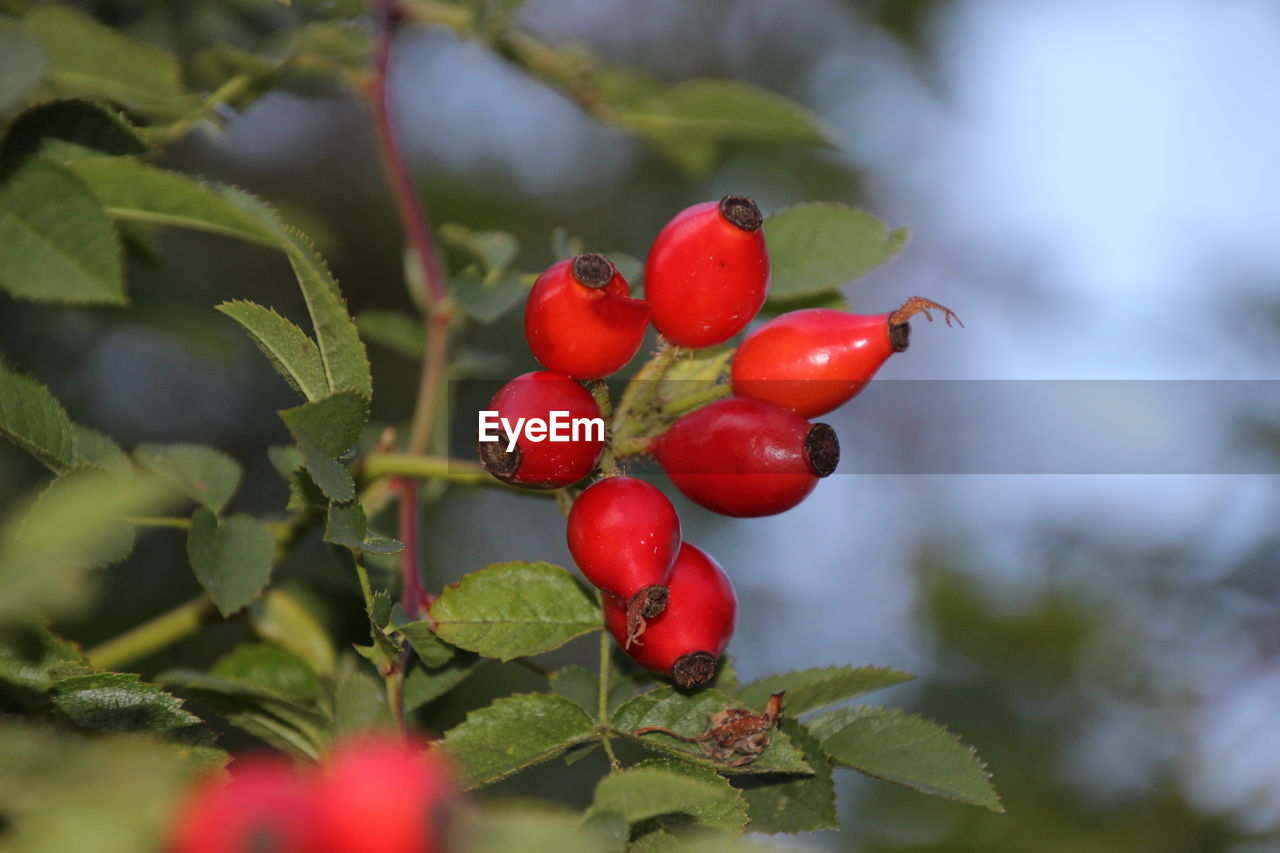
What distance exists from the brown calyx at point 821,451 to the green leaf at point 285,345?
2.07ft

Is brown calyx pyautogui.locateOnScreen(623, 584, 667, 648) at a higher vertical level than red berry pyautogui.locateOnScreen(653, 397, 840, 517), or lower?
lower

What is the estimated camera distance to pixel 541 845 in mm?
648

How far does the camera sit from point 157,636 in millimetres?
1806

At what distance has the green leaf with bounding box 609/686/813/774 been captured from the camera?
1372mm

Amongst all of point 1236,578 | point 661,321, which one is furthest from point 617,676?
point 1236,578

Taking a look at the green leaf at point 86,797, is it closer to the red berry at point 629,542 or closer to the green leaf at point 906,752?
the red berry at point 629,542

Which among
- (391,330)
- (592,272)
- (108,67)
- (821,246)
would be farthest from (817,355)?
(391,330)

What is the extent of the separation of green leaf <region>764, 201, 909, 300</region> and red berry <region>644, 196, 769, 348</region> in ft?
1.18

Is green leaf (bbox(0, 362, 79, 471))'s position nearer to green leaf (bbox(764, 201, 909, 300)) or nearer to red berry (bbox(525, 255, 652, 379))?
red berry (bbox(525, 255, 652, 379))

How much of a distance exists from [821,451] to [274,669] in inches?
42.7

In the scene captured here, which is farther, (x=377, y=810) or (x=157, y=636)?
(x=157, y=636)

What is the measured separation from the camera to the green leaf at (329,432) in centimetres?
123

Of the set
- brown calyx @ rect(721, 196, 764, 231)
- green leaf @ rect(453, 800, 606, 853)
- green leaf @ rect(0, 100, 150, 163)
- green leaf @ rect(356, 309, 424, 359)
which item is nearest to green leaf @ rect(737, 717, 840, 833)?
brown calyx @ rect(721, 196, 764, 231)

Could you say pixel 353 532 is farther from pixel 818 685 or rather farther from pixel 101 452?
pixel 818 685
